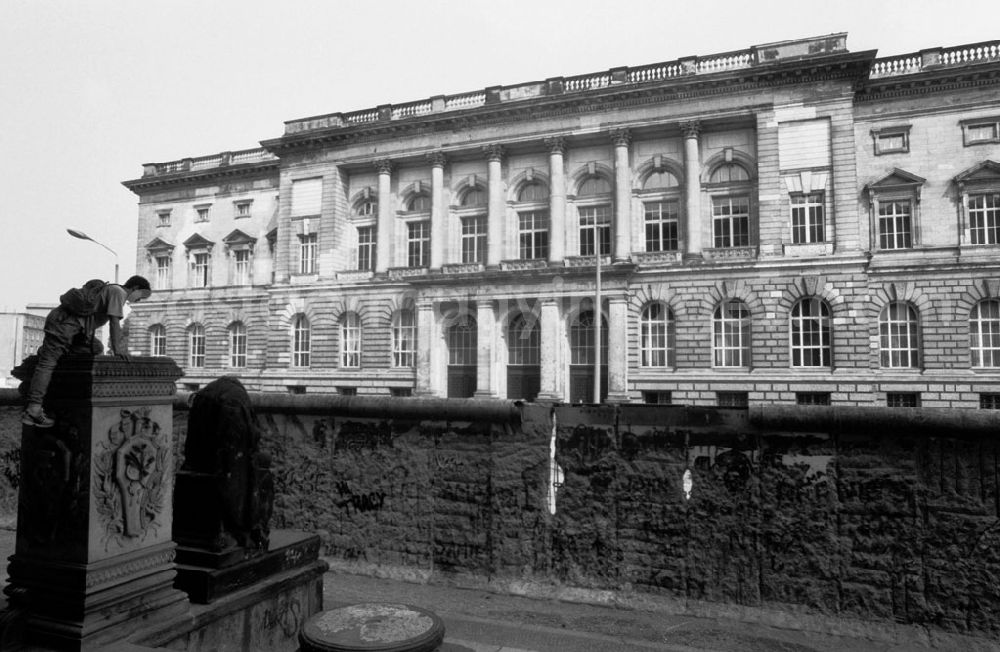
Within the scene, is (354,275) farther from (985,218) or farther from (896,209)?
(985,218)

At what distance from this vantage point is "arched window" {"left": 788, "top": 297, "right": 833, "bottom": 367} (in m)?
27.4

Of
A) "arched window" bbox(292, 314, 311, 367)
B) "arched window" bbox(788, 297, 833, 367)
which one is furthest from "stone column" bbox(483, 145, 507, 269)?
"arched window" bbox(788, 297, 833, 367)

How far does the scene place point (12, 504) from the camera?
10.2 metres

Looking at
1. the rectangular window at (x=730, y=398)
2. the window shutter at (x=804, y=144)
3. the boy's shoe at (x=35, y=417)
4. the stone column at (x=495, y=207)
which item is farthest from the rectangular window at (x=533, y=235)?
the boy's shoe at (x=35, y=417)

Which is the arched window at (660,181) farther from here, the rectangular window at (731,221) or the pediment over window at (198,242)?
the pediment over window at (198,242)

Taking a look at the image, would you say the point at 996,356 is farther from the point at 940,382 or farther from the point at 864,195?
the point at 864,195

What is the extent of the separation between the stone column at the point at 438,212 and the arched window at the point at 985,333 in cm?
2515

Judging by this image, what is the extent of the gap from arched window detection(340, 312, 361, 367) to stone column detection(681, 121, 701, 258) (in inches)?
747

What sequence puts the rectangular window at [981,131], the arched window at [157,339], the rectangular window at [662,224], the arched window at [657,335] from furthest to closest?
the arched window at [157,339], the rectangular window at [662,224], the arched window at [657,335], the rectangular window at [981,131]

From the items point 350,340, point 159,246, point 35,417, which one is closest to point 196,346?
point 159,246

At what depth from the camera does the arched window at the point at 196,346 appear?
4234 cm

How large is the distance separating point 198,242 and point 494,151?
2285cm

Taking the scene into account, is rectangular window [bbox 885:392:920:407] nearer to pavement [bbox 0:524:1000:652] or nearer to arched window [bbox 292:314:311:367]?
pavement [bbox 0:524:1000:652]

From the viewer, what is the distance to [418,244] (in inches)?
1409
